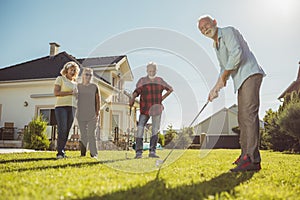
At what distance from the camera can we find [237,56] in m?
3.16

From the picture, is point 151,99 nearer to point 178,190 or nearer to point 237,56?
point 237,56

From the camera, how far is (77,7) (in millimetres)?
7746

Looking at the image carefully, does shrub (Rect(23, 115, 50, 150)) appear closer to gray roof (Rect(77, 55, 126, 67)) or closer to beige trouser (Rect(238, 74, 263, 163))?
gray roof (Rect(77, 55, 126, 67))

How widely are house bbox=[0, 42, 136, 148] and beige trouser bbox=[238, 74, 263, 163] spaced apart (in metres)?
9.23

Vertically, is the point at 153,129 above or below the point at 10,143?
above

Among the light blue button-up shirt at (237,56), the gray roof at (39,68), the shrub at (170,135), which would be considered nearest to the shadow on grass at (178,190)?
the light blue button-up shirt at (237,56)

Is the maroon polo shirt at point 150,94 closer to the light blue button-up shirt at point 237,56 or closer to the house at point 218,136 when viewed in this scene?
the light blue button-up shirt at point 237,56

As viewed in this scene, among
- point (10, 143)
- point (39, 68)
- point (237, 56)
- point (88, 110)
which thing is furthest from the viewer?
point (39, 68)

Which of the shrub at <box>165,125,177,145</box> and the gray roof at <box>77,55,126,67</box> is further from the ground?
the gray roof at <box>77,55,126,67</box>

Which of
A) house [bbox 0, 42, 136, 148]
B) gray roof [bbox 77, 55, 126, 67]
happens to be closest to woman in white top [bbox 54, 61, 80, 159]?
house [bbox 0, 42, 136, 148]

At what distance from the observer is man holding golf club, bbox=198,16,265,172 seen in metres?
3.11

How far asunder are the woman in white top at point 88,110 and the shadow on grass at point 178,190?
304cm

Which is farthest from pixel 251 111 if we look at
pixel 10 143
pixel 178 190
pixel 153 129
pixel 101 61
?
pixel 101 61

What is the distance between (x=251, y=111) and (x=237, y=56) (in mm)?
632
